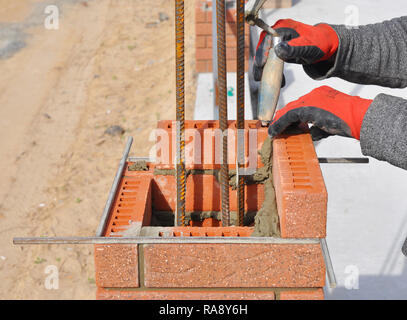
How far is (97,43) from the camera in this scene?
11.5 meters

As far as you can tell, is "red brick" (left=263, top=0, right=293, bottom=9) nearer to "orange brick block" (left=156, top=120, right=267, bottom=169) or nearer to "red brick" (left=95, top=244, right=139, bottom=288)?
"orange brick block" (left=156, top=120, right=267, bottom=169)

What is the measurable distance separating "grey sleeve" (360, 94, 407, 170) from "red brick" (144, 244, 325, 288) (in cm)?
45

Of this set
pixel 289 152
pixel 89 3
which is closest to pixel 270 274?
pixel 289 152

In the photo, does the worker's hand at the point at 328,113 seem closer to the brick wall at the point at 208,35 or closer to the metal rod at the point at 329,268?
the metal rod at the point at 329,268

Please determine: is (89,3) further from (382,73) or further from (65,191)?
(382,73)

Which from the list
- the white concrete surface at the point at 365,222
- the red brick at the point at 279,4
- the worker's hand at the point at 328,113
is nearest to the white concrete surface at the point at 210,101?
the white concrete surface at the point at 365,222

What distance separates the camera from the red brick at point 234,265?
2.13 metres

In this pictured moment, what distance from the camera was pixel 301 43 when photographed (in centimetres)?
244

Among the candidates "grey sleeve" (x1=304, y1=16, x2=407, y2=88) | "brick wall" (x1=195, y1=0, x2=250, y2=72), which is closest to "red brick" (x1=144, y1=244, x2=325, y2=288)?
"grey sleeve" (x1=304, y1=16, x2=407, y2=88)

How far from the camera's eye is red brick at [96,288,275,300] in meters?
2.21

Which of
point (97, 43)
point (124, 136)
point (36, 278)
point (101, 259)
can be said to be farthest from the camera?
point (97, 43)

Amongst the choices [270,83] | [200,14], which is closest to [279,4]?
[200,14]

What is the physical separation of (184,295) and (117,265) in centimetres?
31

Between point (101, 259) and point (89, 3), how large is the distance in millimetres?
12675
